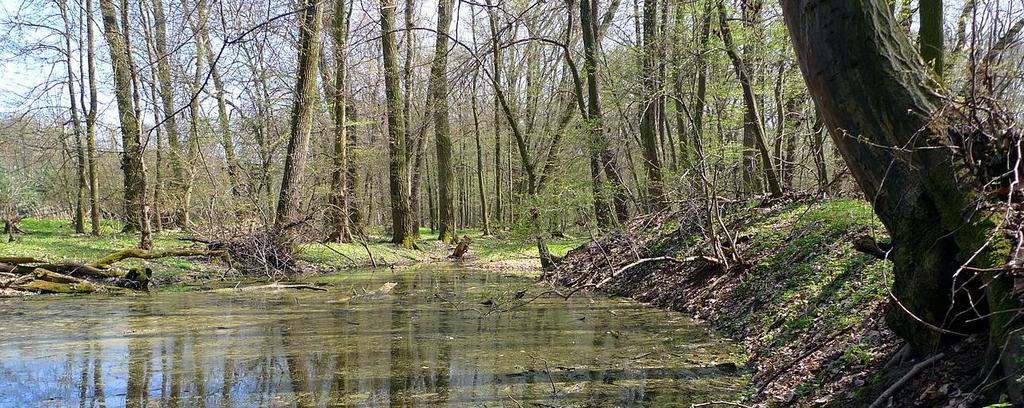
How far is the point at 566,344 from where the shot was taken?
683 cm

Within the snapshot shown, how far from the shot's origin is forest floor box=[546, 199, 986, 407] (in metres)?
3.76

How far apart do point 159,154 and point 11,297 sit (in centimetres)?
1025

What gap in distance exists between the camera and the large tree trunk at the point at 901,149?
346 cm

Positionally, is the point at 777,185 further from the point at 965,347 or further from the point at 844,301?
the point at 965,347

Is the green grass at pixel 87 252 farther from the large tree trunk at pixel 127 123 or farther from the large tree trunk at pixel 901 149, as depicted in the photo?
the large tree trunk at pixel 901 149

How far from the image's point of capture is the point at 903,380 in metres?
3.42

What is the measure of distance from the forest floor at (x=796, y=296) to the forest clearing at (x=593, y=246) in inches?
1.4

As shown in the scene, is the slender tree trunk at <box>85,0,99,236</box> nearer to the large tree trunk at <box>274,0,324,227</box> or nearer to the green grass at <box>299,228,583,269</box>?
the large tree trunk at <box>274,0,324,227</box>

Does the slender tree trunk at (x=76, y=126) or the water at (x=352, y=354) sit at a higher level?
the slender tree trunk at (x=76, y=126)

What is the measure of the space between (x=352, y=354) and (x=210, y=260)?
9100 millimetres

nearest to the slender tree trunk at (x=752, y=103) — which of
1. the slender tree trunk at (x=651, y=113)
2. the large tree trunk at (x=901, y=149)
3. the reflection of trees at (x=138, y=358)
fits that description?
the slender tree trunk at (x=651, y=113)

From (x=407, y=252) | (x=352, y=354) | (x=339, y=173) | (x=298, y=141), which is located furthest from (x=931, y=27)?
(x=407, y=252)

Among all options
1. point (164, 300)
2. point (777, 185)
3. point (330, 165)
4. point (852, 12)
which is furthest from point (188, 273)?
point (852, 12)

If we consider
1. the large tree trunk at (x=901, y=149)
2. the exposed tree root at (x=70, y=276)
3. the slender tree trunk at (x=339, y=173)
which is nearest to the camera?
the large tree trunk at (x=901, y=149)
